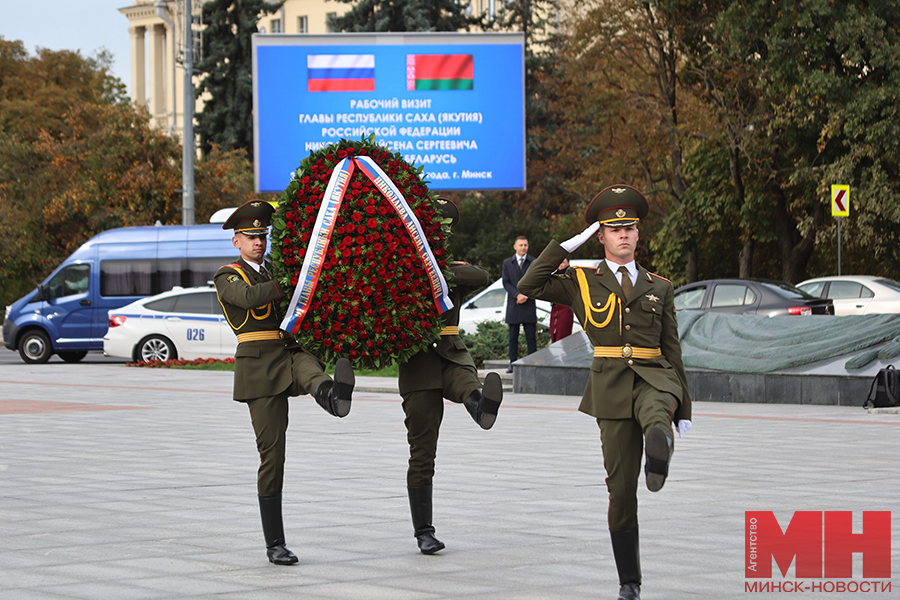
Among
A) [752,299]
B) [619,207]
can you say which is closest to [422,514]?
[619,207]

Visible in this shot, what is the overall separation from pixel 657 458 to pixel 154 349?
65.8ft

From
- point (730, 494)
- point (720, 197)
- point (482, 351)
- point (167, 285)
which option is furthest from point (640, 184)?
point (730, 494)

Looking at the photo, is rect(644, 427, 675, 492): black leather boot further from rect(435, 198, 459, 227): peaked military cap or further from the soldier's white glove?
rect(435, 198, 459, 227): peaked military cap

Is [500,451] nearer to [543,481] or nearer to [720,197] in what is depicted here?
[543,481]

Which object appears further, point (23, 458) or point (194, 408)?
point (194, 408)

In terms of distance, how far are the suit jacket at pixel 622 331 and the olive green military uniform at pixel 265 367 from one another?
4.33ft

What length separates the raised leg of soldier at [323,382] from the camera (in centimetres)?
568

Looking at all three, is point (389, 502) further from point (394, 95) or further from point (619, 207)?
point (394, 95)

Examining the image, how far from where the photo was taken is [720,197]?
3148 cm

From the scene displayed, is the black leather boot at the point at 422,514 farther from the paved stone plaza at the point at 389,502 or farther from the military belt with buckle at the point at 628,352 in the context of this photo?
the military belt with buckle at the point at 628,352

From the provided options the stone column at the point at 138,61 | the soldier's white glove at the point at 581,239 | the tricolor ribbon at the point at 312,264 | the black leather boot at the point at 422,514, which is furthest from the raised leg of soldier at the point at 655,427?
the stone column at the point at 138,61

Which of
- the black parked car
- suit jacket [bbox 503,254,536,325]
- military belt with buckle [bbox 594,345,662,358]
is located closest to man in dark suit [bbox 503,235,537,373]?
suit jacket [bbox 503,254,536,325]

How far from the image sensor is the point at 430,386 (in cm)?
630

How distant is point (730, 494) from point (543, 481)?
4.46 ft
